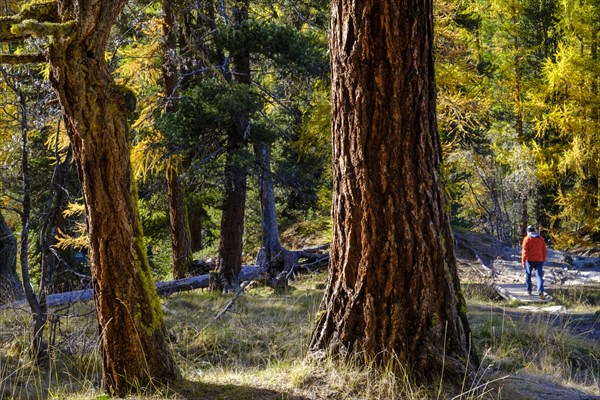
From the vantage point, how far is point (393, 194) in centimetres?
434

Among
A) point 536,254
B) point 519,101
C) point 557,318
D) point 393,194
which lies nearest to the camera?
point 393,194

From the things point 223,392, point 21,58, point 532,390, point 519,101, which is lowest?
point 532,390

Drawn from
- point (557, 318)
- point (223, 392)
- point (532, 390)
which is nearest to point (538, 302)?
point (557, 318)

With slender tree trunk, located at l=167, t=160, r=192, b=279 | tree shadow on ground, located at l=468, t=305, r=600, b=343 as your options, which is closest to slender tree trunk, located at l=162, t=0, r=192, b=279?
slender tree trunk, located at l=167, t=160, r=192, b=279

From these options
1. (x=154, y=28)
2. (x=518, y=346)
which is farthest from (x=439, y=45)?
(x=518, y=346)

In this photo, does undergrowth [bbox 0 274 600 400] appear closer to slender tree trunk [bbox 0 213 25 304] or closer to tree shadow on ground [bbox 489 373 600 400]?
tree shadow on ground [bbox 489 373 600 400]

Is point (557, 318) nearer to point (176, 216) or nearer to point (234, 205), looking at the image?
point (234, 205)

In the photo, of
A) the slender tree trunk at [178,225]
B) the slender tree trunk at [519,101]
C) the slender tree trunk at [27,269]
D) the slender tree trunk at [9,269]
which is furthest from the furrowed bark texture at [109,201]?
the slender tree trunk at [519,101]

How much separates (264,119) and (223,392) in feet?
37.7

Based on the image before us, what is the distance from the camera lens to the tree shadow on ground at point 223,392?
13.8 feet

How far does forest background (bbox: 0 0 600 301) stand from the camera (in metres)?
11.0

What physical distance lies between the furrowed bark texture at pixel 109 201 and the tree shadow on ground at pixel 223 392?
0.19 meters

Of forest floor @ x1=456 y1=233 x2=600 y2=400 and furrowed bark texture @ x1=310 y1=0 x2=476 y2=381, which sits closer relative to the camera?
furrowed bark texture @ x1=310 y1=0 x2=476 y2=381

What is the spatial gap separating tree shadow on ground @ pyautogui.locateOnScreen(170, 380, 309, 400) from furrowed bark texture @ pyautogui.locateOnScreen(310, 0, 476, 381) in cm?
63
